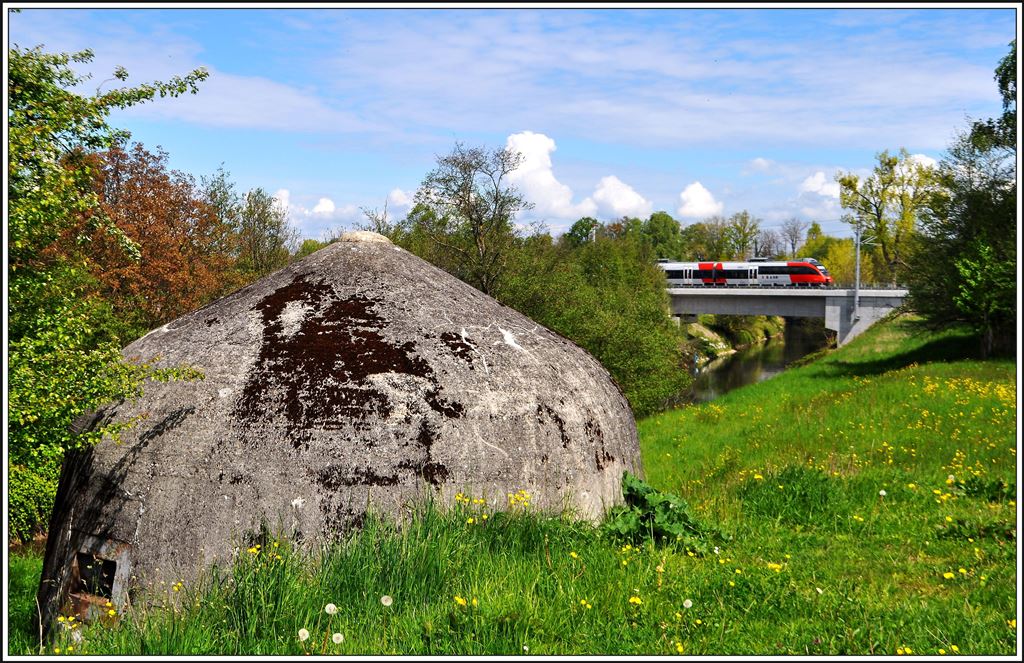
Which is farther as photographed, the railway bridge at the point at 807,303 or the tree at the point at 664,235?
the tree at the point at 664,235

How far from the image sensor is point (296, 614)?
19.0 ft

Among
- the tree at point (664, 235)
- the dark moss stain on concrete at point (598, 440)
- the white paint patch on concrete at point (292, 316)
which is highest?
the tree at point (664, 235)

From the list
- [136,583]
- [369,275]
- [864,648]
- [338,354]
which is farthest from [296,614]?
[369,275]

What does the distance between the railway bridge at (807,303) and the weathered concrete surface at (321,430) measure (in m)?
49.3

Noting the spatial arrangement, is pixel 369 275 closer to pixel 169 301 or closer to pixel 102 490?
pixel 102 490

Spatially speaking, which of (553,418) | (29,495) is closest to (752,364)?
(29,495)

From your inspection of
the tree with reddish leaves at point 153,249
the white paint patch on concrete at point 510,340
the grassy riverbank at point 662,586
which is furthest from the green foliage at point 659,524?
the tree with reddish leaves at point 153,249

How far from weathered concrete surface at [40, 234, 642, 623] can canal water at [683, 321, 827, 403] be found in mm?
31235

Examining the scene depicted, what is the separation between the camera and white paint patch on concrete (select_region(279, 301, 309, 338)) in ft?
29.5

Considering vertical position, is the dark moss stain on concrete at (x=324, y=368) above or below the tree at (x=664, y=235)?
below

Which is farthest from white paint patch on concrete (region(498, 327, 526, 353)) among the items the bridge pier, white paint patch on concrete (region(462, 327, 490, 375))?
the bridge pier

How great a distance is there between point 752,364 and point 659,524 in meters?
56.6

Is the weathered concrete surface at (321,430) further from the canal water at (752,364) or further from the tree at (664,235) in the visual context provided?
the tree at (664,235)

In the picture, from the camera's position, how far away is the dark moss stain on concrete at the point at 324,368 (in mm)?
7996
